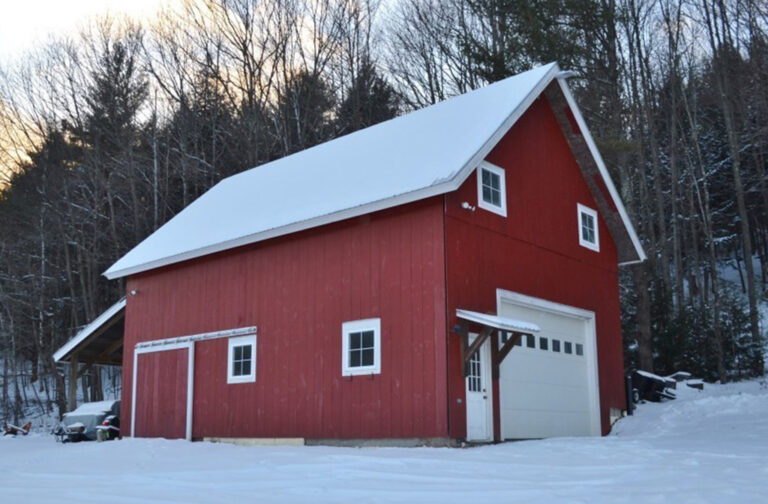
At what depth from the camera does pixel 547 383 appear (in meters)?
13.2

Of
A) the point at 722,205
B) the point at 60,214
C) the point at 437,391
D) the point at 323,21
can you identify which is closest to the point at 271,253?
Result: the point at 437,391

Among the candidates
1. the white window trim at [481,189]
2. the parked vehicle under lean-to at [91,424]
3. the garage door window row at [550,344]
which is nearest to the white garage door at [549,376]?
the garage door window row at [550,344]

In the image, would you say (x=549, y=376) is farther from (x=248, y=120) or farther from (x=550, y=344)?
(x=248, y=120)

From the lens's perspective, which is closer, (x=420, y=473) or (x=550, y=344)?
(x=420, y=473)

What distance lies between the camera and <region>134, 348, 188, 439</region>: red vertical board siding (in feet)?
50.6

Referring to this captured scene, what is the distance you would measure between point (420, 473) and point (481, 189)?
18.3 feet

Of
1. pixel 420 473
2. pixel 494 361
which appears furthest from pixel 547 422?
pixel 420 473

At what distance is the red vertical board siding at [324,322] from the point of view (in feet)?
36.7

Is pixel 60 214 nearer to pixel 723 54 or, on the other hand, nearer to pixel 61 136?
pixel 61 136

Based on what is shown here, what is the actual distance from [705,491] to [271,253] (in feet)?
30.5

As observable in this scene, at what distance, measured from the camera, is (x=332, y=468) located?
838 centimetres

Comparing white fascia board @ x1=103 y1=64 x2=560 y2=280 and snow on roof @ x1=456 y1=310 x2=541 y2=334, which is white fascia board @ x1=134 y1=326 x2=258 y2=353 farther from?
snow on roof @ x1=456 y1=310 x2=541 y2=334

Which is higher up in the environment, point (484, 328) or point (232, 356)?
point (484, 328)

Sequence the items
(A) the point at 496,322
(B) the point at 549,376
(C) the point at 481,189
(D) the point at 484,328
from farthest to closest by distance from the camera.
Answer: (B) the point at 549,376, (C) the point at 481,189, (D) the point at 484,328, (A) the point at 496,322
